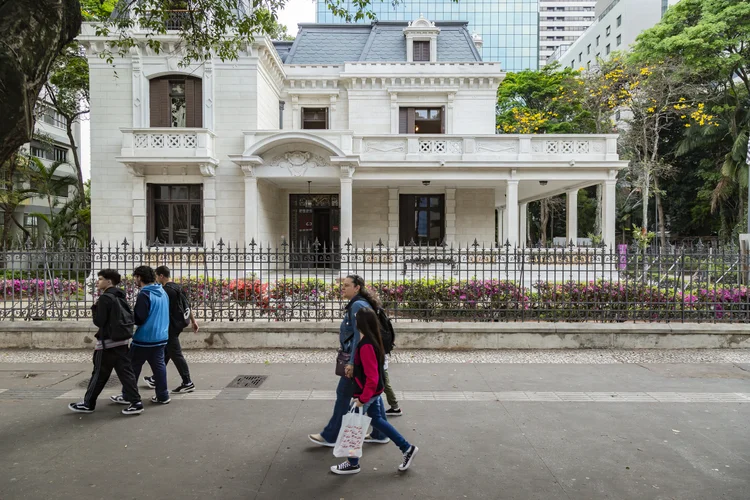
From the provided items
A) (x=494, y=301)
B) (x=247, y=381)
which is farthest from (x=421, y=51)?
(x=247, y=381)

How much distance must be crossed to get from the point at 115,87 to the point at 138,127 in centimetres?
207

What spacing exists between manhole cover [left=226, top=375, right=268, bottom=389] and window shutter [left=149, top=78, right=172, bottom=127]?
15.4m

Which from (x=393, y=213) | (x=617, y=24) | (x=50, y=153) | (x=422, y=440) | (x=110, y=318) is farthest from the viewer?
(x=617, y=24)

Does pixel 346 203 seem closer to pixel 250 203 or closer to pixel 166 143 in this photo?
pixel 250 203

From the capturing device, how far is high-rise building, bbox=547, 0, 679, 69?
5328cm

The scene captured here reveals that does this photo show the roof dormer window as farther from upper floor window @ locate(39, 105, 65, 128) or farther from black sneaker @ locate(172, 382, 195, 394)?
upper floor window @ locate(39, 105, 65, 128)

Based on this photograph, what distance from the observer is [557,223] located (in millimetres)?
47156

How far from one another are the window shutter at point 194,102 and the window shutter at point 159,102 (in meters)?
0.75

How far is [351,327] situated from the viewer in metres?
4.51

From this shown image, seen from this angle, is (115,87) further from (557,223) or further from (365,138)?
(557,223)

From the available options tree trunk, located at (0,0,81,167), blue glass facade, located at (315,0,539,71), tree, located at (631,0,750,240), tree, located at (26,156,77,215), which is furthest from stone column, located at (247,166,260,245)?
blue glass facade, located at (315,0,539,71)

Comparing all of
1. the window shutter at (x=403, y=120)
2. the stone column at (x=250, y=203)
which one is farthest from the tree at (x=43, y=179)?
the window shutter at (x=403, y=120)

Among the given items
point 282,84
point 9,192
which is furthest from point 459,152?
point 9,192

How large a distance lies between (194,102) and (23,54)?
56.9 feet
